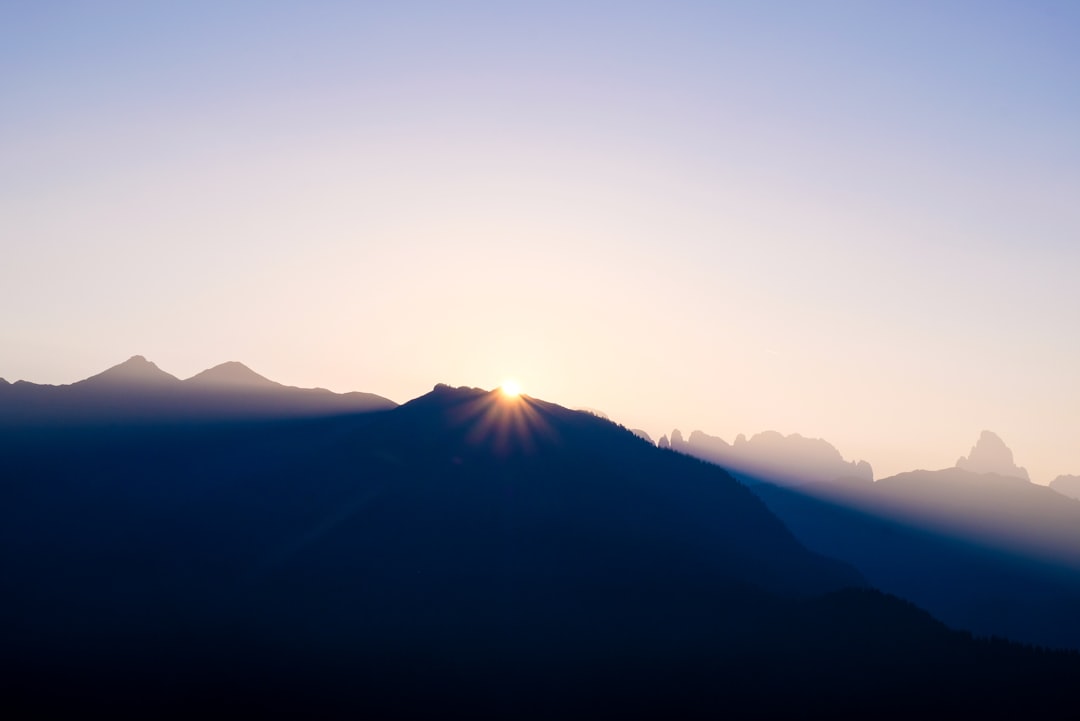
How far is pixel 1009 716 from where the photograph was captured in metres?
199

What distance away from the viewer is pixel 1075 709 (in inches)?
7815

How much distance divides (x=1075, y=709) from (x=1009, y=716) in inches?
539
